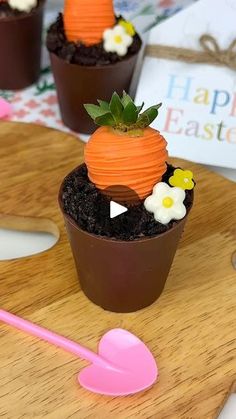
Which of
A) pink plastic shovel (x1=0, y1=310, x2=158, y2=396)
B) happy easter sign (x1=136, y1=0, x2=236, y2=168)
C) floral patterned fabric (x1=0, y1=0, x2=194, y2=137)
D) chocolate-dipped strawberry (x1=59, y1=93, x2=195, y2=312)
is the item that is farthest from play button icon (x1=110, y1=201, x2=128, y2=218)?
floral patterned fabric (x1=0, y1=0, x2=194, y2=137)

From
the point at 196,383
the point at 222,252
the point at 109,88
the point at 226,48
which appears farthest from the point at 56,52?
the point at 196,383

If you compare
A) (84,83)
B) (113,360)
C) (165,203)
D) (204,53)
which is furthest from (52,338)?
(204,53)

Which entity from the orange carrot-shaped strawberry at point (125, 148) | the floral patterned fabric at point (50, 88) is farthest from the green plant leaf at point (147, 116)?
the floral patterned fabric at point (50, 88)

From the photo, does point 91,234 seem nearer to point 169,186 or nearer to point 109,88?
point 169,186

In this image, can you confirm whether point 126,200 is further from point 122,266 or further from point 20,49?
point 20,49

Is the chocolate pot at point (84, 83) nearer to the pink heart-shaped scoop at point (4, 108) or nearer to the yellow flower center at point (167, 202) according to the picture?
the pink heart-shaped scoop at point (4, 108)

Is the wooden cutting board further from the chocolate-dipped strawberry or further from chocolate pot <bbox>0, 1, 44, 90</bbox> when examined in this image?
chocolate pot <bbox>0, 1, 44, 90</bbox>
